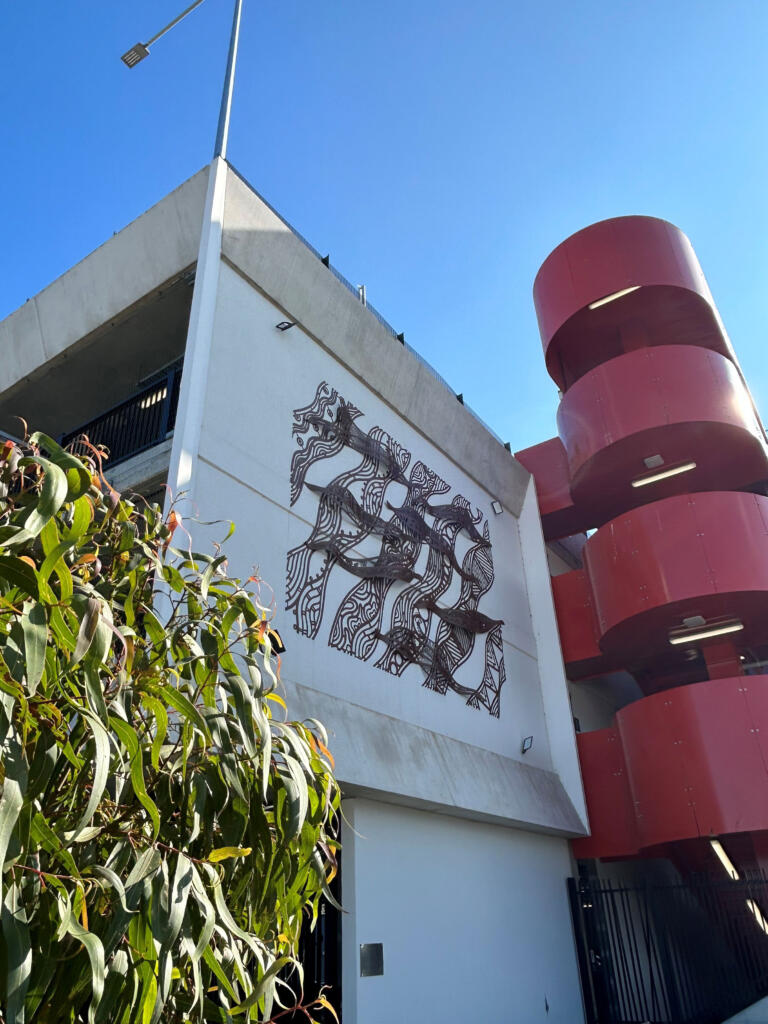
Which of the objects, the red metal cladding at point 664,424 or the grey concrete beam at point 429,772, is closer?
the grey concrete beam at point 429,772

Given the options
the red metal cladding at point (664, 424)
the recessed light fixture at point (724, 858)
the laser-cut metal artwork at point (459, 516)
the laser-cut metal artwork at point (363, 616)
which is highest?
the red metal cladding at point (664, 424)

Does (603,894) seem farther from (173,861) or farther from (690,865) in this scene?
(173,861)

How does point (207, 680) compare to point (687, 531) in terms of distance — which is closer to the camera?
point (207, 680)

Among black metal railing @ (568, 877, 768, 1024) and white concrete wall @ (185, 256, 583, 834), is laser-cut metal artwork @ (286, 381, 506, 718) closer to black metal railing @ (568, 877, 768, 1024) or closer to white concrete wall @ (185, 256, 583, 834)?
white concrete wall @ (185, 256, 583, 834)

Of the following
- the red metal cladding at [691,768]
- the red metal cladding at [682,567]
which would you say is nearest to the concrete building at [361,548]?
the red metal cladding at [691,768]

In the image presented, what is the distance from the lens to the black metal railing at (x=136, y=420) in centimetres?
925

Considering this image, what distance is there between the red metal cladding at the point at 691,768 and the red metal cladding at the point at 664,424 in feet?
13.3

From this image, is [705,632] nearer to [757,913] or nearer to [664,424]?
[664,424]

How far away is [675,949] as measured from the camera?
10695mm

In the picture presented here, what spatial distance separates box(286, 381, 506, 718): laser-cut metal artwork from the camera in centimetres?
895

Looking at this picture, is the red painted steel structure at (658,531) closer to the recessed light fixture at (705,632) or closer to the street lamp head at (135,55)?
the recessed light fixture at (705,632)

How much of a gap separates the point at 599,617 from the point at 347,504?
511 cm

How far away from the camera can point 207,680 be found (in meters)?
2.73

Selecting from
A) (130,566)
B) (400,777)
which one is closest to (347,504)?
(400,777)
